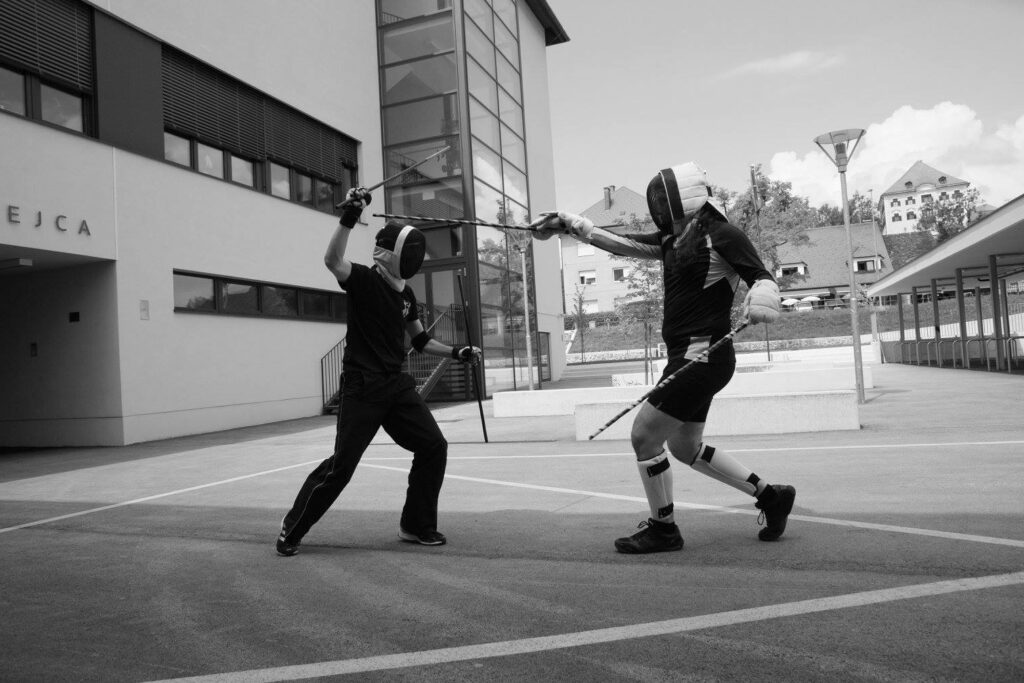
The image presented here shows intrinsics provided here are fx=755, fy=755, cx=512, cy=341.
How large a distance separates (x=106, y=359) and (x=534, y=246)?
17143mm

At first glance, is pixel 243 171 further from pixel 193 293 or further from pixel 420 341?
pixel 420 341

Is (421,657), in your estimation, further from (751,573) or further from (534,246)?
(534,246)

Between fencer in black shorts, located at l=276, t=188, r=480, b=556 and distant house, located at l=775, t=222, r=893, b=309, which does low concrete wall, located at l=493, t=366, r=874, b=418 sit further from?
distant house, located at l=775, t=222, r=893, b=309

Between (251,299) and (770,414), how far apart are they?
11021 mm

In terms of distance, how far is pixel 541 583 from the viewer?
3.49 meters

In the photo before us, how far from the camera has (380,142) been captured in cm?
2114

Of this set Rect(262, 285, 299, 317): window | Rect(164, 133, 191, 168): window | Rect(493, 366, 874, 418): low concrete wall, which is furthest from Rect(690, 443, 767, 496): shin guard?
Rect(262, 285, 299, 317): window

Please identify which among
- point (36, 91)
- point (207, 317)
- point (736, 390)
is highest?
point (36, 91)

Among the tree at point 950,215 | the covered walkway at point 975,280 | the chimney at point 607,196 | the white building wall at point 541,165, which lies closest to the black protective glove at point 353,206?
the covered walkway at point 975,280

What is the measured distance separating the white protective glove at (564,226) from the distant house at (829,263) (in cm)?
6205

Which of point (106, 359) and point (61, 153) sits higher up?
point (61, 153)

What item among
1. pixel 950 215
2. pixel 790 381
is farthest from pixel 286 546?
pixel 950 215

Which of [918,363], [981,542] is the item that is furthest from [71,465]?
[918,363]

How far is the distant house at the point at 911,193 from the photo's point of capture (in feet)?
436
